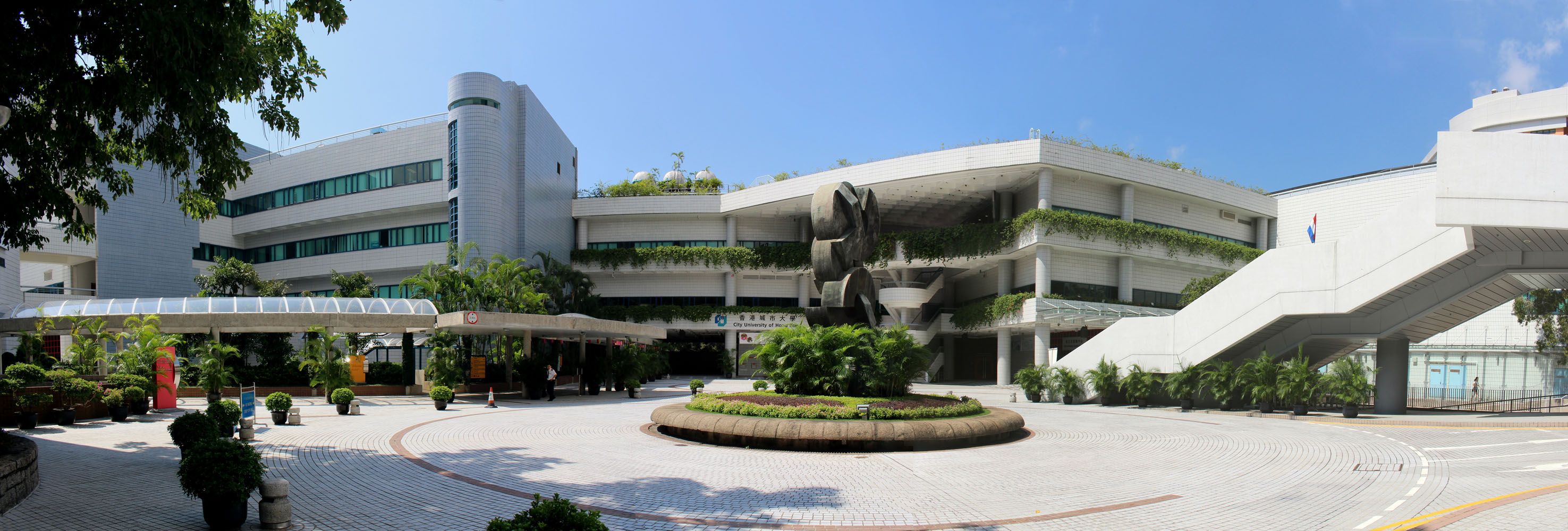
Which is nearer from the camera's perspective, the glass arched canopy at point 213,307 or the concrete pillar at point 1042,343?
the glass arched canopy at point 213,307

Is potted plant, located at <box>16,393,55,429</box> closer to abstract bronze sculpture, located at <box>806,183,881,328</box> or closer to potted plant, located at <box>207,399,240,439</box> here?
potted plant, located at <box>207,399,240,439</box>

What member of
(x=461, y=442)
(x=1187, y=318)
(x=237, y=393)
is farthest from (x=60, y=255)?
(x=1187, y=318)

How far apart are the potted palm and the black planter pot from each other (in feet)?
79.1

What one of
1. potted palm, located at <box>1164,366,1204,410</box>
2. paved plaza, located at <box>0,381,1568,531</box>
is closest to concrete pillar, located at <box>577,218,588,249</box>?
paved plaza, located at <box>0,381,1568,531</box>

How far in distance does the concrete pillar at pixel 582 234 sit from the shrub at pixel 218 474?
4673 centimetres

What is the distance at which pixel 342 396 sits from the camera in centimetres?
2114

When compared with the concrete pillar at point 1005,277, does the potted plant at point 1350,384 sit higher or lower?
lower

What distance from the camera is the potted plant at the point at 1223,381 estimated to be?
23.9 meters

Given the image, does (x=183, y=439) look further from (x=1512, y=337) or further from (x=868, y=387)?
(x=1512, y=337)

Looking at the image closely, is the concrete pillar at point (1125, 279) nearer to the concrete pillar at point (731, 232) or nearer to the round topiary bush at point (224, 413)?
the concrete pillar at point (731, 232)

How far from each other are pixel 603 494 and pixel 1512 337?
2005 inches

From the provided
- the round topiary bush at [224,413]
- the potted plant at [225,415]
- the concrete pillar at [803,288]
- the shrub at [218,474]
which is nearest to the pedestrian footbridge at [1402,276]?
the shrub at [218,474]

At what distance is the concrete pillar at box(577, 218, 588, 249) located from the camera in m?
54.2

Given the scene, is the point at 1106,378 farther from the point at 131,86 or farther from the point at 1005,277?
the point at 131,86
